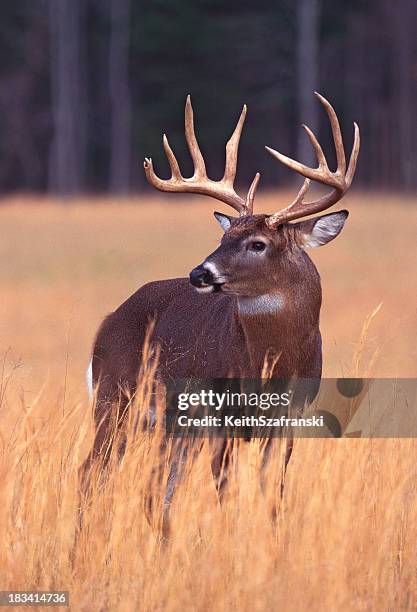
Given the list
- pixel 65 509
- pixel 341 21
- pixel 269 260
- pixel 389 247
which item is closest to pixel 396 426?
pixel 269 260

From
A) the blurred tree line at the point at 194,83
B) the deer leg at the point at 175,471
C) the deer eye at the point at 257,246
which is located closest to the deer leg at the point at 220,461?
the deer leg at the point at 175,471

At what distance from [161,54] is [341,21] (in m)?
5.36

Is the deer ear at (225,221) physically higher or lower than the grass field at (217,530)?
higher

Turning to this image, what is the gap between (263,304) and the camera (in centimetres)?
566

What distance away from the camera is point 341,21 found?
132 feet

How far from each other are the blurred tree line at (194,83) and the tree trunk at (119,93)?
4 cm

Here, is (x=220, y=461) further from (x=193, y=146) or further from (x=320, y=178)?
(x=193, y=146)

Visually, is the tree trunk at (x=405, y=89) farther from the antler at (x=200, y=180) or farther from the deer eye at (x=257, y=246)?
the deer eye at (x=257, y=246)

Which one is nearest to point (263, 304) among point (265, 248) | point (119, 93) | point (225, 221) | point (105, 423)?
point (265, 248)

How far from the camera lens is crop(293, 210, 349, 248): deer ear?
18.7ft

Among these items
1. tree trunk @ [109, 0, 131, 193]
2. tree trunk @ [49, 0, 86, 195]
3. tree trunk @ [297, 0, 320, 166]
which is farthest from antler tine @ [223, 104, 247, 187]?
tree trunk @ [109, 0, 131, 193]

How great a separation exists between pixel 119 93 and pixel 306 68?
6.20 meters

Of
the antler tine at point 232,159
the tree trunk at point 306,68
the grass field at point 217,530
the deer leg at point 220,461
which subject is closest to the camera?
the grass field at point 217,530

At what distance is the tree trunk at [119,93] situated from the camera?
136 feet
